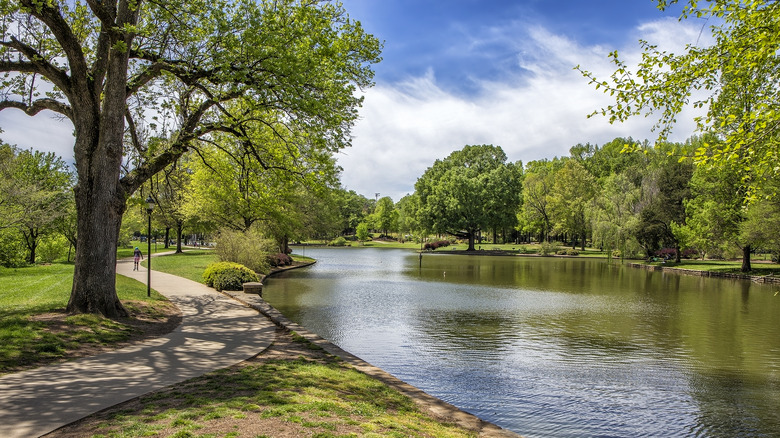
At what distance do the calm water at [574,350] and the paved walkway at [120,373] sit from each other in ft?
9.58

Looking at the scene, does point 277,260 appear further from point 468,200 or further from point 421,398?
point 468,200

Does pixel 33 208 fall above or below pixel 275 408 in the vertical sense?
above

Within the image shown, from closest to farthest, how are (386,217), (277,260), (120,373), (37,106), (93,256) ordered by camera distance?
(120,373) → (93,256) → (37,106) → (277,260) → (386,217)

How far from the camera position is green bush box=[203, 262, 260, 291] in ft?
59.0

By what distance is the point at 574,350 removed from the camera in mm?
11492

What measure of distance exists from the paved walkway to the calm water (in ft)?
9.58

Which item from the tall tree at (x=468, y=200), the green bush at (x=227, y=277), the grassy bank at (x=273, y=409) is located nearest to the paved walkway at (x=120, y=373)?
the grassy bank at (x=273, y=409)

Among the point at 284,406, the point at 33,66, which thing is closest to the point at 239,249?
the point at 33,66

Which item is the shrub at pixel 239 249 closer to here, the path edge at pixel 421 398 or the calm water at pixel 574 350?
the calm water at pixel 574 350

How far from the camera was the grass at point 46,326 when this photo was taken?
7.04 m

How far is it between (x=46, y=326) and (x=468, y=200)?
58.3 meters

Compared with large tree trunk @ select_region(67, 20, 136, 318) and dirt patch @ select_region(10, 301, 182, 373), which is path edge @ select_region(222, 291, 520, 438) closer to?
dirt patch @ select_region(10, 301, 182, 373)

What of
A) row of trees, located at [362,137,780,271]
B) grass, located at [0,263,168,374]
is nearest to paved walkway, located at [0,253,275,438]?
grass, located at [0,263,168,374]

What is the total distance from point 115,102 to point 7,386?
6.52 meters
